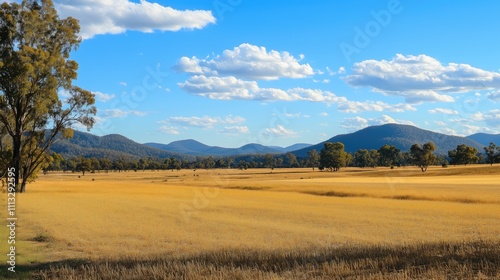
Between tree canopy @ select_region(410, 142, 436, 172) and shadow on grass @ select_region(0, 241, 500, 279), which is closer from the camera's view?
shadow on grass @ select_region(0, 241, 500, 279)

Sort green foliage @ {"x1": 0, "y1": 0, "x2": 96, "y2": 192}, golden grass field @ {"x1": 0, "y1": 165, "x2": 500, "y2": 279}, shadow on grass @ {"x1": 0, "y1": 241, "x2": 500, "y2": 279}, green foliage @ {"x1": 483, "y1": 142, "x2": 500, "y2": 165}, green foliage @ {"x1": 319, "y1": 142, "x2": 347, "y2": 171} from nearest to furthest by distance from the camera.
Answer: shadow on grass @ {"x1": 0, "y1": 241, "x2": 500, "y2": 279}
golden grass field @ {"x1": 0, "y1": 165, "x2": 500, "y2": 279}
green foliage @ {"x1": 0, "y1": 0, "x2": 96, "y2": 192}
green foliage @ {"x1": 319, "y1": 142, "x2": 347, "y2": 171}
green foliage @ {"x1": 483, "y1": 142, "x2": 500, "y2": 165}

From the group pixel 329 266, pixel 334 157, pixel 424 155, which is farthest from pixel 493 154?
pixel 329 266

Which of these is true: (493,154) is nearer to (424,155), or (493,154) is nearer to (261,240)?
(424,155)

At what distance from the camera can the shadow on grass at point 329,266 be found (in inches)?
433

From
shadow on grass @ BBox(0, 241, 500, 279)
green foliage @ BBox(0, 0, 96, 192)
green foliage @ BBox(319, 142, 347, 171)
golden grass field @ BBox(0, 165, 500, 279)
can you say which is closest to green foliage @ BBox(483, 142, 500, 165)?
green foliage @ BBox(319, 142, 347, 171)

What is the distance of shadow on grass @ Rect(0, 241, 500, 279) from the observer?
433 inches

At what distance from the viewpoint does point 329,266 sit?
39.7 feet

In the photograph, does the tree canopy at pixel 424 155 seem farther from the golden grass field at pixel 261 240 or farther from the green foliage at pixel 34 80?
the green foliage at pixel 34 80

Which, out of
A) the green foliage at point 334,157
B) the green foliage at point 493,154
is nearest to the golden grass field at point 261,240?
the green foliage at point 334,157

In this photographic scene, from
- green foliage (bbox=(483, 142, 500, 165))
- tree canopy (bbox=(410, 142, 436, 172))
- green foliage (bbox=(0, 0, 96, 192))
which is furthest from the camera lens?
green foliage (bbox=(483, 142, 500, 165))

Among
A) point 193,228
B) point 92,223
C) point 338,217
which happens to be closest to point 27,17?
point 92,223

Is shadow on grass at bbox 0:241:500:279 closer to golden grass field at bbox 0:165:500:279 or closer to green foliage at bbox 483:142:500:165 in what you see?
golden grass field at bbox 0:165:500:279

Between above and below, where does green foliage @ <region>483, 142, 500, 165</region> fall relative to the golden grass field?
above

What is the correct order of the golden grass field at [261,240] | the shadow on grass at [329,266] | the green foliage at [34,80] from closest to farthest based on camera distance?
1. the shadow on grass at [329,266]
2. the golden grass field at [261,240]
3. the green foliage at [34,80]
